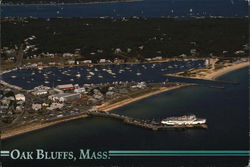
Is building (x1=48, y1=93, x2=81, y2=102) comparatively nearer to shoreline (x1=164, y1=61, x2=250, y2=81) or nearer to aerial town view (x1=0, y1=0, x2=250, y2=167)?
aerial town view (x1=0, y1=0, x2=250, y2=167)

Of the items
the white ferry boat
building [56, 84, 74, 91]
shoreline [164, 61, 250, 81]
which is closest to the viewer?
the white ferry boat

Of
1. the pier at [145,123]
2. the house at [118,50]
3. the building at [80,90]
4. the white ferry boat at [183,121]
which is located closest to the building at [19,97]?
the building at [80,90]

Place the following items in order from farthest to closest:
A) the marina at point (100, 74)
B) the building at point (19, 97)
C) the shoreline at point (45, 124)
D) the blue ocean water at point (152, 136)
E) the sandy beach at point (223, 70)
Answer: the sandy beach at point (223, 70) → the marina at point (100, 74) → the building at point (19, 97) → the shoreline at point (45, 124) → the blue ocean water at point (152, 136)

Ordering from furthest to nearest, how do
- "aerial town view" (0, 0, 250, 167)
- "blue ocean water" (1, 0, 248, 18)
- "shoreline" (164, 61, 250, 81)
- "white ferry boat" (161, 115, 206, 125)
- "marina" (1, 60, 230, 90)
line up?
"blue ocean water" (1, 0, 248, 18), "shoreline" (164, 61, 250, 81), "marina" (1, 60, 230, 90), "white ferry boat" (161, 115, 206, 125), "aerial town view" (0, 0, 250, 167)

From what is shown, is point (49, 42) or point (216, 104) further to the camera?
point (49, 42)

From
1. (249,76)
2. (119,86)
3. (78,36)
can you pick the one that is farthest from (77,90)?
(78,36)

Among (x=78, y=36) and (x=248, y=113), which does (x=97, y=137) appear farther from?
(x=78, y=36)

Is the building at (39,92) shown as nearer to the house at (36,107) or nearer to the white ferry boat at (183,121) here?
the house at (36,107)

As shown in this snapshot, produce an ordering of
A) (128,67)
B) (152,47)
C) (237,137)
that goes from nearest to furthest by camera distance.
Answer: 1. (237,137)
2. (128,67)
3. (152,47)

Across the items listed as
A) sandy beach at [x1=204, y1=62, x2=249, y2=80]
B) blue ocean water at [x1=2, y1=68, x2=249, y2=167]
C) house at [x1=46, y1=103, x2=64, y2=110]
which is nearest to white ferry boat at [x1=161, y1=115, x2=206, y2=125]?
blue ocean water at [x1=2, y1=68, x2=249, y2=167]
